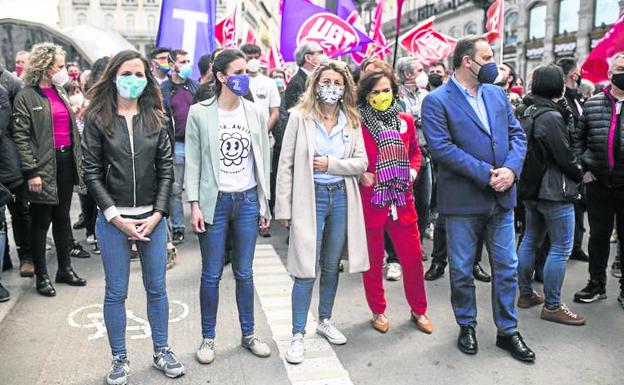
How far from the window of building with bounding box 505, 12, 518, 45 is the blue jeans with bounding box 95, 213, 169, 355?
35806 millimetres

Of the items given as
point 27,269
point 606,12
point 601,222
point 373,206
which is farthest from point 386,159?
point 606,12

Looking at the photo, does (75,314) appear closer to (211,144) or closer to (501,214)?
(211,144)

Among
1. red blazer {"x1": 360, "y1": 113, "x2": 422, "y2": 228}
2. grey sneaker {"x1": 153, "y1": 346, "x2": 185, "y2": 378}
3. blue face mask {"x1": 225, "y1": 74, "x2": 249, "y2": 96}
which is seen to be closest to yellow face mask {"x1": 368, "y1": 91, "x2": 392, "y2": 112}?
red blazer {"x1": 360, "y1": 113, "x2": 422, "y2": 228}

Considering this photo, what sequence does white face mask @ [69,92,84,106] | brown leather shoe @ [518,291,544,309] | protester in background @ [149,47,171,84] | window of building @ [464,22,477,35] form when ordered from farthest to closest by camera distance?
window of building @ [464,22,477,35] → white face mask @ [69,92,84,106] → protester in background @ [149,47,171,84] → brown leather shoe @ [518,291,544,309]

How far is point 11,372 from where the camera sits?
3828 mm

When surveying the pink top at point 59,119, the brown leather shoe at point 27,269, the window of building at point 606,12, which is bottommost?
the brown leather shoe at point 27,269

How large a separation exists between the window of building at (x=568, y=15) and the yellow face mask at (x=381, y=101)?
97.4 feet

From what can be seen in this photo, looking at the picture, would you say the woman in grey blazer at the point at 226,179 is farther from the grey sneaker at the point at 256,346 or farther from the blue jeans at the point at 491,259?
the blue jeans at the point at 491,259

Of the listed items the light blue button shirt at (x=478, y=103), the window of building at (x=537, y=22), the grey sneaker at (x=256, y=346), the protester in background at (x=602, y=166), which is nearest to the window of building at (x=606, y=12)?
the window of building at (x=537, y=22)

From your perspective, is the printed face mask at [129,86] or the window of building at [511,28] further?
the window of building at [511,28]

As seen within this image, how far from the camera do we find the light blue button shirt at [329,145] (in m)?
4.10

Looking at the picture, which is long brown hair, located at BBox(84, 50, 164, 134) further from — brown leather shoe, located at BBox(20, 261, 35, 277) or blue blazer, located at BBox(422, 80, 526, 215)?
brown leather shoe, located at BBox(20, 261, 35, 277)

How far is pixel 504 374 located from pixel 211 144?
242cm

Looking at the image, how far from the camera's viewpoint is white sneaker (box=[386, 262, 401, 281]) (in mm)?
5914
